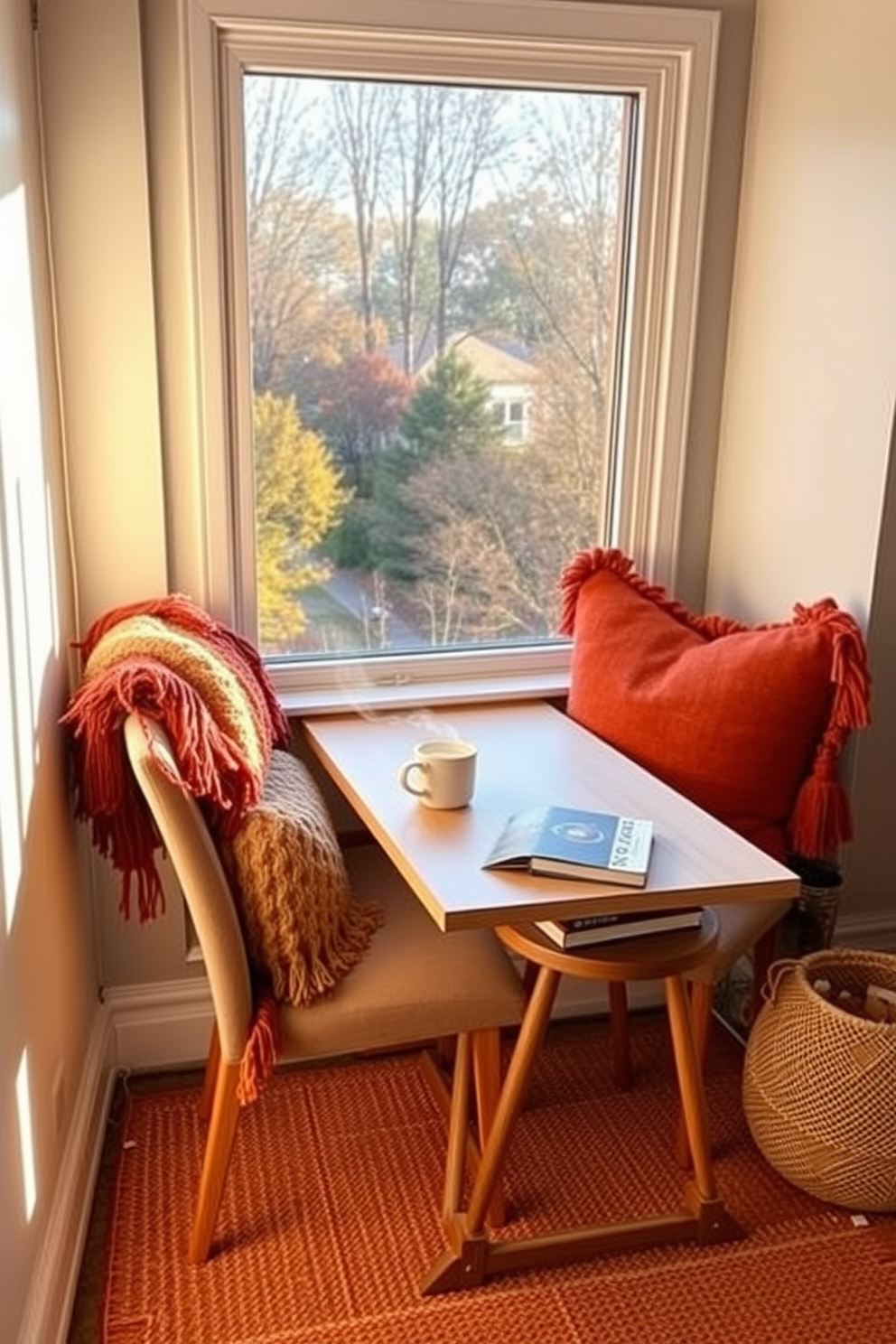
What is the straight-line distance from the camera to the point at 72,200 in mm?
1949

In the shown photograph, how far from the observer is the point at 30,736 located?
1640 millimetres

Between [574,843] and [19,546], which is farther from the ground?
[19,546]

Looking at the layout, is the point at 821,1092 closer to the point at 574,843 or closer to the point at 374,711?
the point at 574,843

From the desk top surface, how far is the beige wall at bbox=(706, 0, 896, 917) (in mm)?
509

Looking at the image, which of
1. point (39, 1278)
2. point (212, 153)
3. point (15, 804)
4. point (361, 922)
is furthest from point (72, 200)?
point (39, 1278)

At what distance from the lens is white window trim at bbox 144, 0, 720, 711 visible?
2.01 meters

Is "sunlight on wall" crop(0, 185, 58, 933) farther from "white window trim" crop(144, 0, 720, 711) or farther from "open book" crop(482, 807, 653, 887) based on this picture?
"open book" crop(482, 807, 653, 887)

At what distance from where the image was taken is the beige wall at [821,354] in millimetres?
1990

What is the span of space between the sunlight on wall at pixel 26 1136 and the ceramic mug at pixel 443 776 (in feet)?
2.14

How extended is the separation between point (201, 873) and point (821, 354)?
1.39 m

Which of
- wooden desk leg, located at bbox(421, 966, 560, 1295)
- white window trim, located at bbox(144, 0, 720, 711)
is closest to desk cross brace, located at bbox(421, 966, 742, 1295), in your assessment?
wooden desk leg, located at bbox(421, 966, 560, 1295)

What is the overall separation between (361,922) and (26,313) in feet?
3.39

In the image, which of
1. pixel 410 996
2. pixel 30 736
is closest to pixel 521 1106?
pixel 410 996

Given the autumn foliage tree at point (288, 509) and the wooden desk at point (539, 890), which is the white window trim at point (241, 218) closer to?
the autumn foliage tree at point (288, 509)
